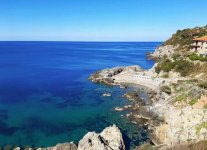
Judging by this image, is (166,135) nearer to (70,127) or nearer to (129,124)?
(129,124)

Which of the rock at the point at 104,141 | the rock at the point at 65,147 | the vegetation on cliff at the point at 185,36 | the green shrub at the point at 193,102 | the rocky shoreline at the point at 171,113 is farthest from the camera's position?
the vegetation on cliff at the point at 185,36

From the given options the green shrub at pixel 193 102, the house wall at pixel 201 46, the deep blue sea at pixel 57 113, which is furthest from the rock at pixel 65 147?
the house wall at pixel 201 46

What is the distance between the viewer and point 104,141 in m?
33.4

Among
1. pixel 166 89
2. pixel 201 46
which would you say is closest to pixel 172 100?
pixel 166 89

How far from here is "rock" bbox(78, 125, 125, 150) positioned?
103ft

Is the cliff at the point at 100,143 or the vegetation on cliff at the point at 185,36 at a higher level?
the vegetation on cliff at the point at 185,36

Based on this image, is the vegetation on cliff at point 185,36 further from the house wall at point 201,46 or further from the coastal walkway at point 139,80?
the coastal walkway at point 139,80

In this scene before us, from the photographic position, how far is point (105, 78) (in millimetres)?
77625

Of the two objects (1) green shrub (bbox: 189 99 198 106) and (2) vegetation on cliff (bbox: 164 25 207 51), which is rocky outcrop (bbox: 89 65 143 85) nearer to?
(2) vegetation on cliff (bbox: 164 25 207 51)

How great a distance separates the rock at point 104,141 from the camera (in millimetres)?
31280

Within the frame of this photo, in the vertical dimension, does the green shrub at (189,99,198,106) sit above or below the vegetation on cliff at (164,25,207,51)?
below

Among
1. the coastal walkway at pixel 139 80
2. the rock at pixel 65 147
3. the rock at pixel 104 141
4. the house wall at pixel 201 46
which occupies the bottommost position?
the rock at pixel 65 147

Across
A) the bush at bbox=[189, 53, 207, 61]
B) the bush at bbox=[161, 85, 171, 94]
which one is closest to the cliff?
the bush at bbox=[161, 85, 171, 94]

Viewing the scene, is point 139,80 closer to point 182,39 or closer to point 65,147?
point 65,147
